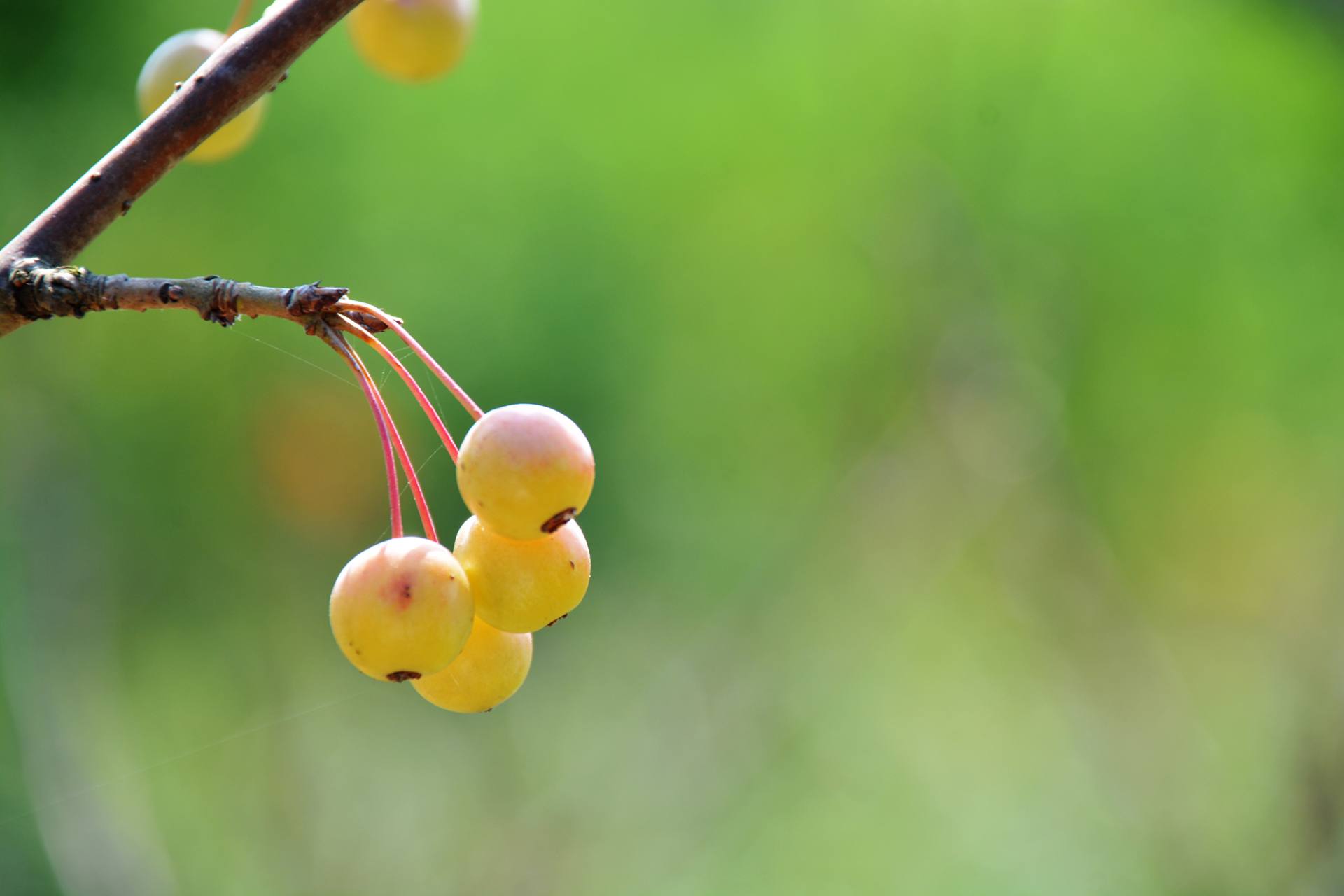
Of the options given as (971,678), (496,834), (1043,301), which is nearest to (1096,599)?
(971,678)

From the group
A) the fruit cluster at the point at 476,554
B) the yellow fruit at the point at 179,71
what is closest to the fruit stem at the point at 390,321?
the fruit cluster at the point at 476,554

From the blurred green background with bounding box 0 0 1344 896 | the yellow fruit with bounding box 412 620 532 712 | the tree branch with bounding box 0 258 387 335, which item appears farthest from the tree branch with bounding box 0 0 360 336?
the blurred green background with bounding box 0 0 1344 896

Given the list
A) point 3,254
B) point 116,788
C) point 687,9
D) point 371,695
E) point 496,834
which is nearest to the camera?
point 3,254

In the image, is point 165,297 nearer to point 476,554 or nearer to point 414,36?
point 476,554

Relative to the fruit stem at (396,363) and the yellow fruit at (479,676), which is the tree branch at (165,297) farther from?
the yellow fruit at (479,676)

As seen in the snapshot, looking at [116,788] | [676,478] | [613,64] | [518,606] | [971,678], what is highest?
[613,64]

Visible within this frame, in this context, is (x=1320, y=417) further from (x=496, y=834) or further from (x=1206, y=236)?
(x=496, y=834)

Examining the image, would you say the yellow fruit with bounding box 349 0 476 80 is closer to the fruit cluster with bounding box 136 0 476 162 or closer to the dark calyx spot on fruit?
the fruit cluster with bounding box 136 0 476 162
